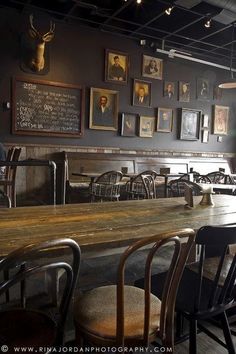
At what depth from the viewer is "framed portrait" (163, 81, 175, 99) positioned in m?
7.14

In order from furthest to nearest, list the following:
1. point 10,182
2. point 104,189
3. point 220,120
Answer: point 220,120
point 104,189
point 10,182

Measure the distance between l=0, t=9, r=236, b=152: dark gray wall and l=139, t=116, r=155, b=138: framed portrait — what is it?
0.12 metres

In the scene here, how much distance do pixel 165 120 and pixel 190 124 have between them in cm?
80

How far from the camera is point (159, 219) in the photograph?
1.85m

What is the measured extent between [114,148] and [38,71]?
218 cm

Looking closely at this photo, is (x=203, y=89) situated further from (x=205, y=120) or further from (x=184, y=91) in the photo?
(x=205, y=120)

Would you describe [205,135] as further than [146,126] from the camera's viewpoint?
Yes

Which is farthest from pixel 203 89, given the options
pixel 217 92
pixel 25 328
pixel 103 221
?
pixel 25 328

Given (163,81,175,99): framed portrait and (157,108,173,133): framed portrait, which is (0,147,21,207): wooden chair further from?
(163,81,175,99): framed portrait

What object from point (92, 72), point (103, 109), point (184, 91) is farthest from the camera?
point (184, 91)

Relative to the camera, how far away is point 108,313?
1294 mm

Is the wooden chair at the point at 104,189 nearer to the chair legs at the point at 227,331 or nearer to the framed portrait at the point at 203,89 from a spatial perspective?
the chair legs at the point at 227,331

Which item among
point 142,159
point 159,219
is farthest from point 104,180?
point 159,219

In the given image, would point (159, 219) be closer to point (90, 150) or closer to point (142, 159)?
point (90, 150)
